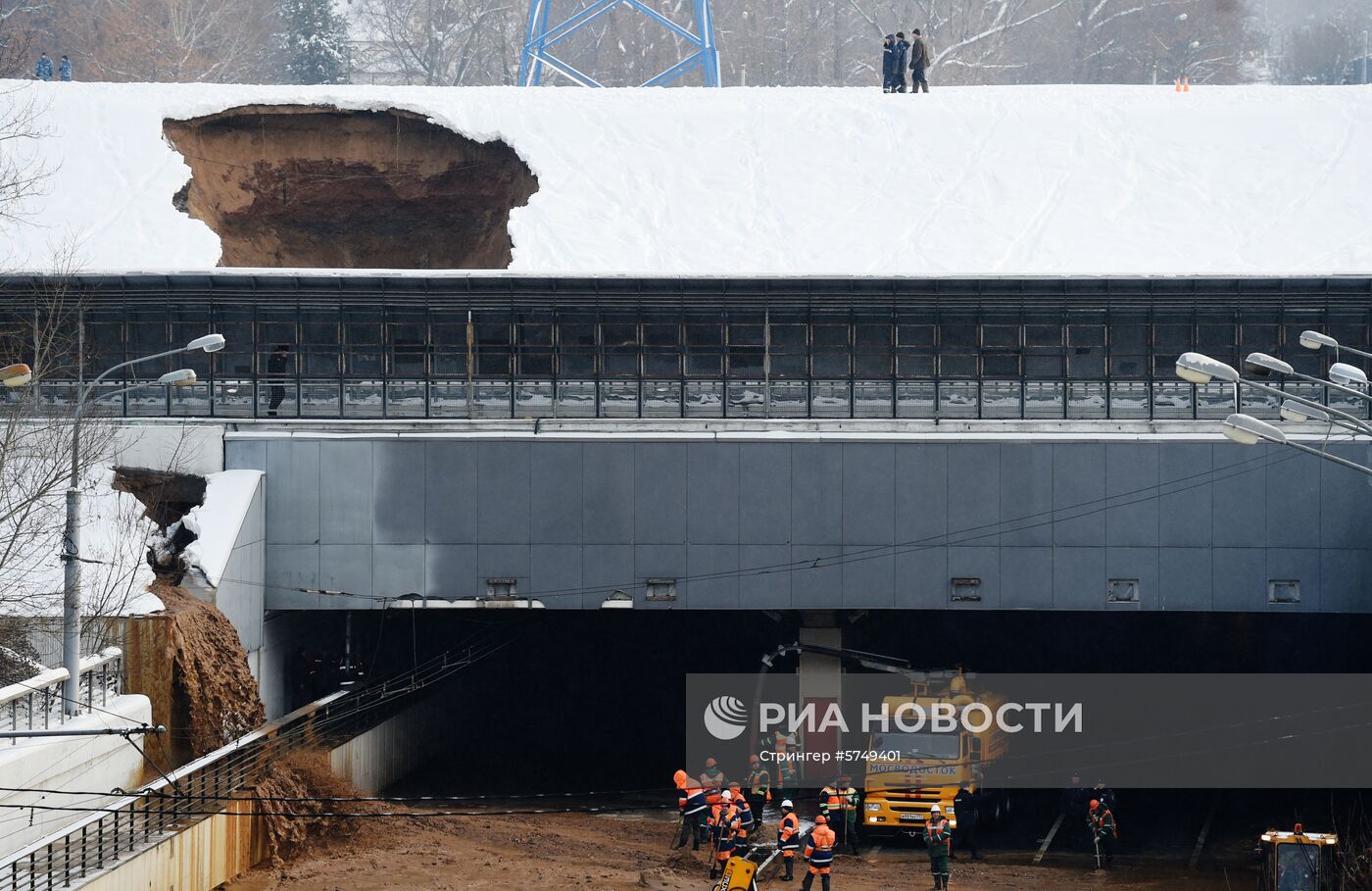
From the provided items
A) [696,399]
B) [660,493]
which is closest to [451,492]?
[660,493]

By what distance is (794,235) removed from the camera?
139ft

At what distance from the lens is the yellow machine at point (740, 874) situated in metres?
23.5

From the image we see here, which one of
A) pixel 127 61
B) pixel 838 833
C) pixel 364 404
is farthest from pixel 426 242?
pixel 127 61

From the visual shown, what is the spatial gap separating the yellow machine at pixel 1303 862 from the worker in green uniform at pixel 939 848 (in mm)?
5155

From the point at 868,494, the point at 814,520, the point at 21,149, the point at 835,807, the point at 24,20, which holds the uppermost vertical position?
the point at 24,20

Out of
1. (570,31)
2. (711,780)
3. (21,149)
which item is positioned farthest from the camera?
(570,31)

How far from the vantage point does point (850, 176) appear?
4547 cm

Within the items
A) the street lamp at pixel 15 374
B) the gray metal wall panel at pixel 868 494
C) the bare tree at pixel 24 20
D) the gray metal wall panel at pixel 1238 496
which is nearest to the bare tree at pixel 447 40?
the bare tree at pixel 24 20

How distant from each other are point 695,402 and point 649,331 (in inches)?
79.9

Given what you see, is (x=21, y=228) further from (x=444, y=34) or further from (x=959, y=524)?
(x=444, y=34)

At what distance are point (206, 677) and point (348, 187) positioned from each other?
2547cm

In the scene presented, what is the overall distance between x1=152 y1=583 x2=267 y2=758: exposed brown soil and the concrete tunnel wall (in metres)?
2.87

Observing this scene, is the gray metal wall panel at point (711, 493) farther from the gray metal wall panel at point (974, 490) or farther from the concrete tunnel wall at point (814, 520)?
the gray metal wall panel at point (974, 490)

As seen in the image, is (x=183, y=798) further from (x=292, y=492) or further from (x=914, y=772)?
(x=914, y=772)
